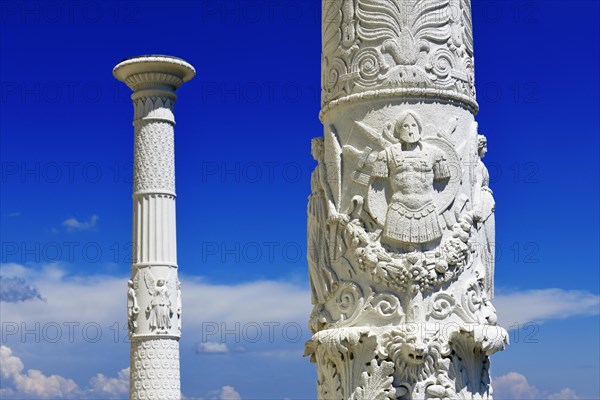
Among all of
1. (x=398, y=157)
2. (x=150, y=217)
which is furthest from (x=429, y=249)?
(x=150, y=217)

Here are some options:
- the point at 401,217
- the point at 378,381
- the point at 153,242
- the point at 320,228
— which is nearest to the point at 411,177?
the point at 401,217

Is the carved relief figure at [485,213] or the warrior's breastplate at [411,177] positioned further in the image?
the carved relief figure at [485,213]

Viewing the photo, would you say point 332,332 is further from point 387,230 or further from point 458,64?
point 458,64

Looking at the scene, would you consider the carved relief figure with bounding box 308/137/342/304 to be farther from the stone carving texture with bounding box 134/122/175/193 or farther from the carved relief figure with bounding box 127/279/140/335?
the carved relief figure with bounding box 127/279/140/335

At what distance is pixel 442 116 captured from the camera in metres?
6.70

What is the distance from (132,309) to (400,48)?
12208 millimetres

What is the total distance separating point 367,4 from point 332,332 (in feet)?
8.49

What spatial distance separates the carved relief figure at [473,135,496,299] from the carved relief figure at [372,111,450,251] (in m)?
0.38

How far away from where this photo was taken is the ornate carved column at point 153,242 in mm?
17422

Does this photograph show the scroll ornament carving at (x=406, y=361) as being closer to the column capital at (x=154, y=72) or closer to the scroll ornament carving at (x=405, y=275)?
the scroll ornament carving at (x=405, y=275)

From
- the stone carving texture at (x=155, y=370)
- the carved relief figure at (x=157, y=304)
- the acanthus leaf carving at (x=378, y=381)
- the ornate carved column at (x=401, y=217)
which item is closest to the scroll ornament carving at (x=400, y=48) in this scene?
the ornate carved column at (x=401, y=217)

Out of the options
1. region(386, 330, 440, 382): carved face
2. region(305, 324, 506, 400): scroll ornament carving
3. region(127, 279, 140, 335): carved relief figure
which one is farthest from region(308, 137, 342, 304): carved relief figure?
region(127, 279, 140, 335): carved relief figure

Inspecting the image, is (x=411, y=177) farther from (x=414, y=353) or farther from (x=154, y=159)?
(x=154, y=159)

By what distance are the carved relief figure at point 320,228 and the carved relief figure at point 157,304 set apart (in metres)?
11.0
